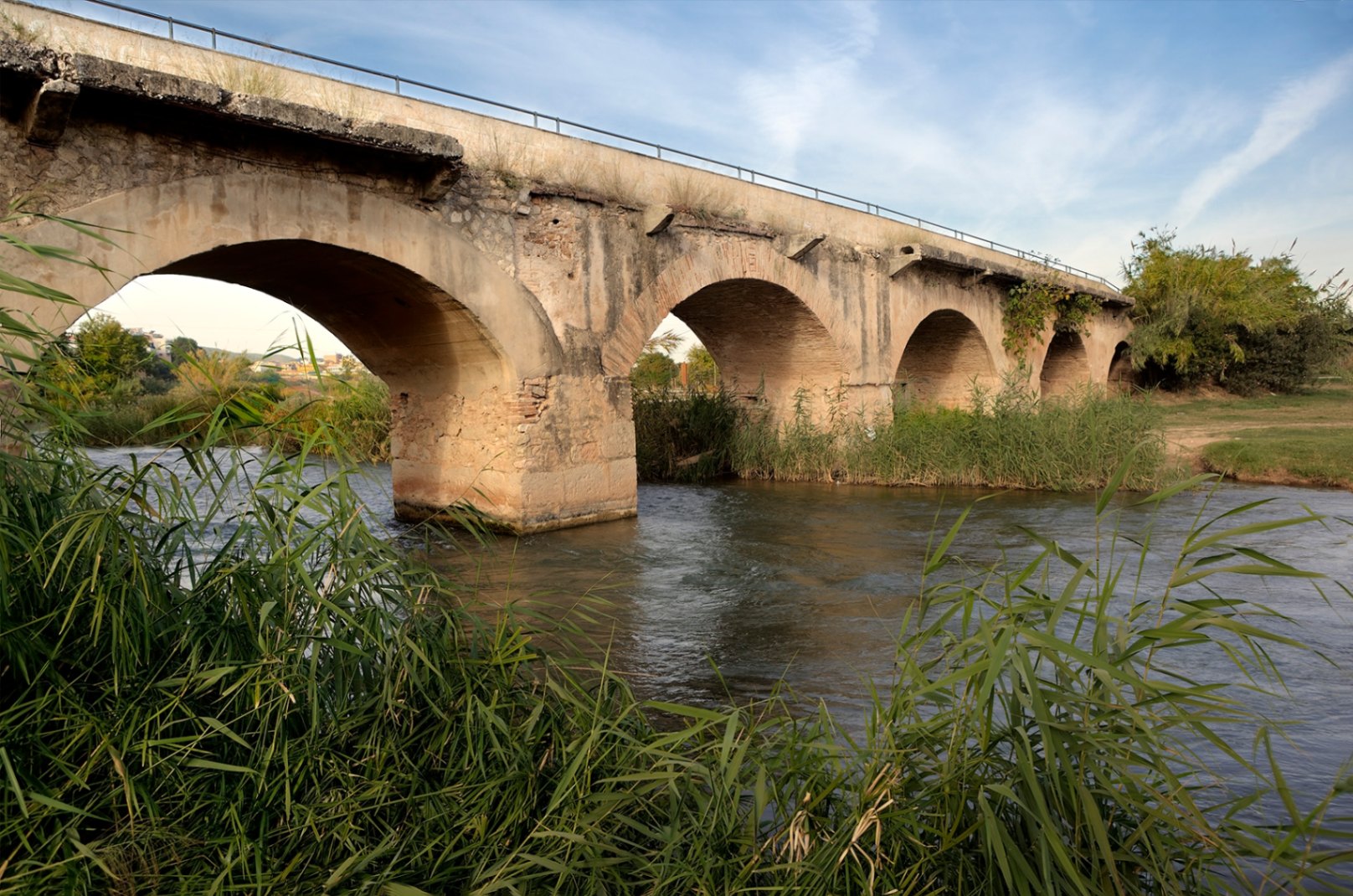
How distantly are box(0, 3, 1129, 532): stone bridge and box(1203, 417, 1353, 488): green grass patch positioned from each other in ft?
14.8

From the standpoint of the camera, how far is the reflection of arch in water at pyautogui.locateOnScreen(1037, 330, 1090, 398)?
21.2m

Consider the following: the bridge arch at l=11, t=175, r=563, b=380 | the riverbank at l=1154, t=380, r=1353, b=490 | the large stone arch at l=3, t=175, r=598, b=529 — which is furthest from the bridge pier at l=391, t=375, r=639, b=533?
the riverbank at l=1154, t=380, r=1353, b=490

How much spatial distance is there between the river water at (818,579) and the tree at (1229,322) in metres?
14.7

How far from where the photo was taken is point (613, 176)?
31.0 ft

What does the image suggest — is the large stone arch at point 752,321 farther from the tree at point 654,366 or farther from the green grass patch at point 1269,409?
the tree at point 654,366

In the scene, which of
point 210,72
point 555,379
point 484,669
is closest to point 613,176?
point 555,379

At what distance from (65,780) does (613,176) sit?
8062mm

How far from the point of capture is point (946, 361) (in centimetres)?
1780

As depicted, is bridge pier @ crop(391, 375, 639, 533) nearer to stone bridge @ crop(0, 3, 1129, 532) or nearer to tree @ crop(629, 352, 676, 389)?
stone bridge @ crop(0, 3, 1129, 532)

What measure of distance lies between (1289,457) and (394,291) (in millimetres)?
10972

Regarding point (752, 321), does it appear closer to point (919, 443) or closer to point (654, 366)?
point (919, 443)

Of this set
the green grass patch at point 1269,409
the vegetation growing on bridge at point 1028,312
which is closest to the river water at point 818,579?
the vegetation growing on bridge at point 1028,312

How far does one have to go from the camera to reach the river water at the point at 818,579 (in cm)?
421

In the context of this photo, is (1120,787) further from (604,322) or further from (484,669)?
(604,322)
